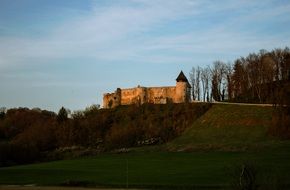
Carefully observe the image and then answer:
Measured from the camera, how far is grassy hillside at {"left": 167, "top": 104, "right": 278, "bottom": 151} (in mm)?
68000

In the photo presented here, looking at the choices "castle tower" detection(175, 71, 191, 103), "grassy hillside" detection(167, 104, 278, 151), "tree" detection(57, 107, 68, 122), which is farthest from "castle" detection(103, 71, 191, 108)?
"grassy hillside" detection(167, 104, 278, 151)

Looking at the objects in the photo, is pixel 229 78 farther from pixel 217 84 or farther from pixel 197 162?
pixel 197 162

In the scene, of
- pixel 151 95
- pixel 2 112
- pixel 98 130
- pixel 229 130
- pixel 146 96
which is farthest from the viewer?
pixel 2 112

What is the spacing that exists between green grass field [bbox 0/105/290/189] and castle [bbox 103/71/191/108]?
1578cm

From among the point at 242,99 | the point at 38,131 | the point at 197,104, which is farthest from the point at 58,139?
the point at 242,99

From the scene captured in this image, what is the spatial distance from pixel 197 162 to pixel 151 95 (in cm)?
6827

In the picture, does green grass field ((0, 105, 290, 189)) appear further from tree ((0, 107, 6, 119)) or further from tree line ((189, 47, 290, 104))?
tree ((0, 107, 6, 119))

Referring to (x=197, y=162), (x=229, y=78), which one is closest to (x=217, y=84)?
(x=229, y=78)

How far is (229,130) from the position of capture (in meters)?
80.6

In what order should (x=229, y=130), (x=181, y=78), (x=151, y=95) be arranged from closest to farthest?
(x=229, y=130) → (x=181, y=78) → (x=151, y=95)

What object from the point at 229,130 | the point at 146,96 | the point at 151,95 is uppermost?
the point at 151,95

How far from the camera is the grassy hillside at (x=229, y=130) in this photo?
6800 cm

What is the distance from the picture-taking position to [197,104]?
3949 inches

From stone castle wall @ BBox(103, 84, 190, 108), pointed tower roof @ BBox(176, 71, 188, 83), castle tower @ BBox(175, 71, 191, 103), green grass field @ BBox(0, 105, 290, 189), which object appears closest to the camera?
green grass field @ BBox(0, 105, 290, 189)
